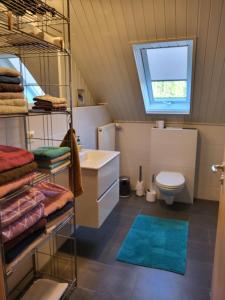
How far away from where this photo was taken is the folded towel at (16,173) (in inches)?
43.1

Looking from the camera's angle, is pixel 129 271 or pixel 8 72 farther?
pixel 129 271

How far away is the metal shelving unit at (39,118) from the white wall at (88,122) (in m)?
0.33

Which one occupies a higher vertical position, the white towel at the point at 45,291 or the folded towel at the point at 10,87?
the folded towel at the point at 10,87

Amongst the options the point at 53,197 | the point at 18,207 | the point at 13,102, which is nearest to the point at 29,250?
the point at 18,207

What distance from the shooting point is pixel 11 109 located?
1.27 m

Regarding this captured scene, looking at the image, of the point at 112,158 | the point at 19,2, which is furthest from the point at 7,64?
the point at 112,158

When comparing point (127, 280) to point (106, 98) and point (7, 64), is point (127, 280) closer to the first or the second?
point (7, 64)

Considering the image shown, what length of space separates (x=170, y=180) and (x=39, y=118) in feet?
6.22

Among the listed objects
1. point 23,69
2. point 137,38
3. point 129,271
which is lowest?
point 129,271

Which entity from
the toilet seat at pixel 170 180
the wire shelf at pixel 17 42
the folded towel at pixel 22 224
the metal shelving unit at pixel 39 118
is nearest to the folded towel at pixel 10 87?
the metal shelving unit at pixel 39 118

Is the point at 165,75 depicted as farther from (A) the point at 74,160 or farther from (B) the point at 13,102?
(B) the point at 13,102

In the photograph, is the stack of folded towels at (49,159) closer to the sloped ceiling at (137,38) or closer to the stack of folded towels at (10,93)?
the stack of folded towels at (10,93)

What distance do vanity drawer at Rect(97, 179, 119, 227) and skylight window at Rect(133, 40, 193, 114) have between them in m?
1.36

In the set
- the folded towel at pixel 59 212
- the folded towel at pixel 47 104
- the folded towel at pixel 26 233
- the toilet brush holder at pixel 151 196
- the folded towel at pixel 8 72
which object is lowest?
the toilet brush holder at pixel 151 196
